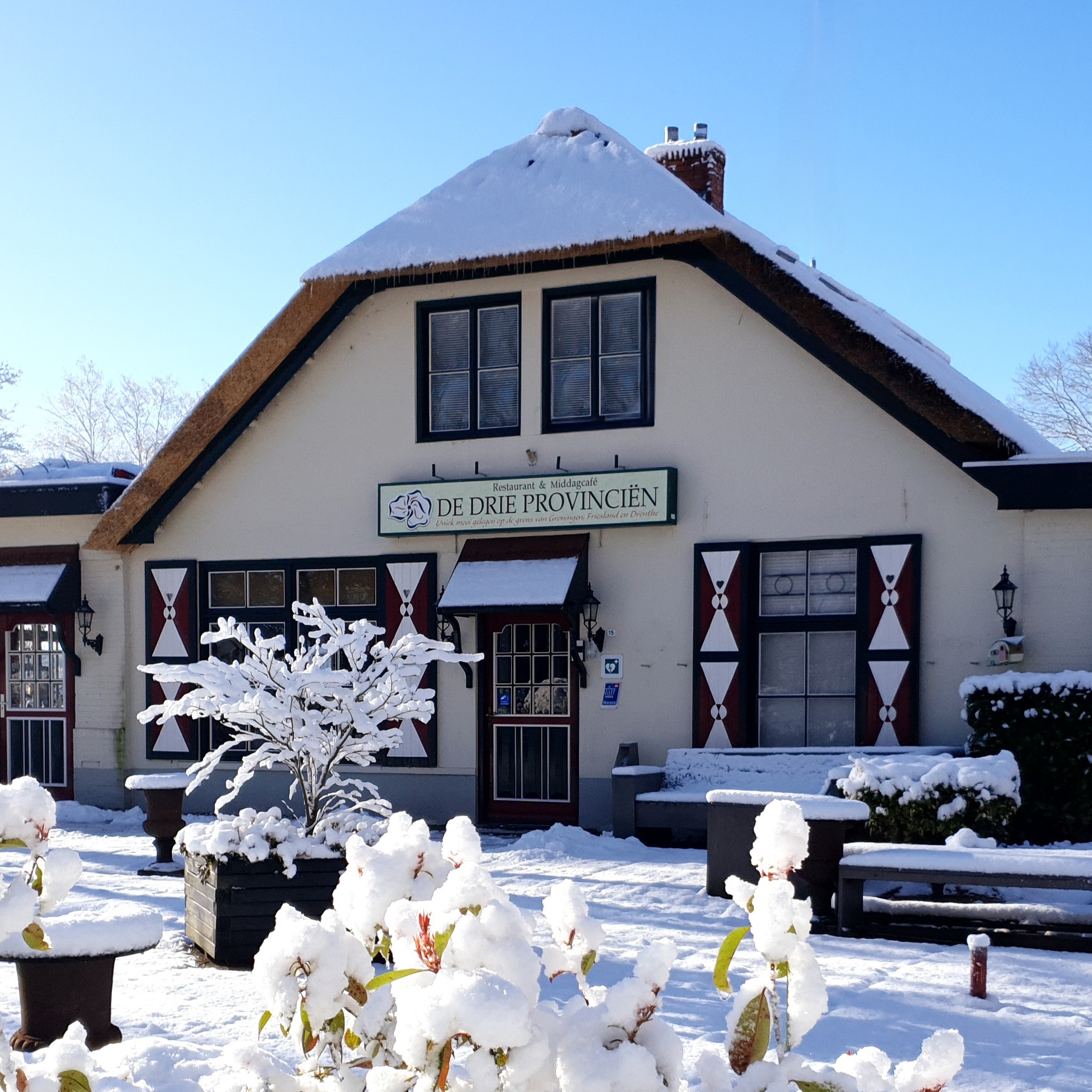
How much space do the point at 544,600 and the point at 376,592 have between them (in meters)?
2.14

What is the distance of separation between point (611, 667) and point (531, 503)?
5.53 feet

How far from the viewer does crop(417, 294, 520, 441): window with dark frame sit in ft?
39.8

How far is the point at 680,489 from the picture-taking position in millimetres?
11383

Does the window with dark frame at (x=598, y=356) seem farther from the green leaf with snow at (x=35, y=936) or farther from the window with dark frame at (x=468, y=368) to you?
the green leaf with snow at (x=35, y=936)

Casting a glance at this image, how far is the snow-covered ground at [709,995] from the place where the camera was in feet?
16.0

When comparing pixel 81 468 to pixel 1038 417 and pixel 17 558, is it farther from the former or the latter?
pixel 1038 417

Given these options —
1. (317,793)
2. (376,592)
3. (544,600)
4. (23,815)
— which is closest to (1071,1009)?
(317,793)

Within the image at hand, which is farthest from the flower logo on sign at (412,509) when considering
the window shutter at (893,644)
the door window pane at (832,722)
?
the window shutter at (893,644)

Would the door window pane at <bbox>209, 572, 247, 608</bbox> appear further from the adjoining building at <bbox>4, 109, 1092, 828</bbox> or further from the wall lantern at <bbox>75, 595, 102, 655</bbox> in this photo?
the wall lantern at <bbox>75, 595, 102, 655</bbox>

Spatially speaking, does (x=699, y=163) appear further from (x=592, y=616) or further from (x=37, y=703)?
(x=37, y=703)

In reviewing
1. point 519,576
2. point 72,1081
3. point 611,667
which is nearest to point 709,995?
point 72,1081

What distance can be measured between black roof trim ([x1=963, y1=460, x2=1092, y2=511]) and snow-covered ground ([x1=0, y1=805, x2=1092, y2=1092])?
13.0ft

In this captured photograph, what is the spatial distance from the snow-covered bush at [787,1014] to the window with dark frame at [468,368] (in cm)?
1022

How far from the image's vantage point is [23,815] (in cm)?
287
